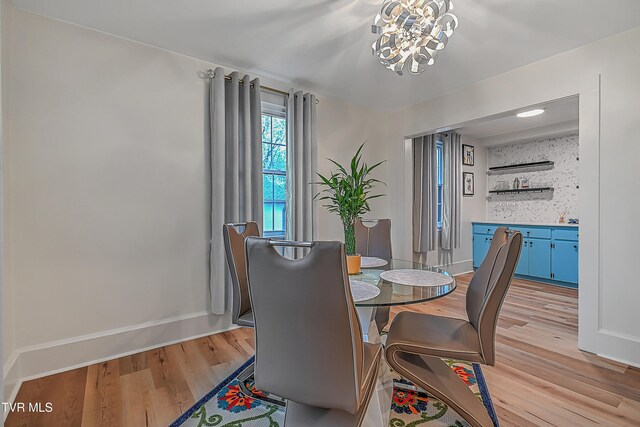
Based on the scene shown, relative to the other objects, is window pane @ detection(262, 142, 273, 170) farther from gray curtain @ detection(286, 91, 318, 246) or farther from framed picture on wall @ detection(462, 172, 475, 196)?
framed picture on wall @ detection(462, 172, 475, 196)

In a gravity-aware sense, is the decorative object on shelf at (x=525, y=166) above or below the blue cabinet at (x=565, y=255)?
above

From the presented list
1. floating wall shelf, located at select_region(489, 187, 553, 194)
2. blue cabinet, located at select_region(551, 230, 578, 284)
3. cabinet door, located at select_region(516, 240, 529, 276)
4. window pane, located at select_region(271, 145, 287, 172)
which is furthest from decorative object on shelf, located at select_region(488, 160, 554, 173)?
window pane, located at select_region(271, 145, 287, 172)

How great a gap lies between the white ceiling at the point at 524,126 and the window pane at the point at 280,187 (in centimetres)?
239

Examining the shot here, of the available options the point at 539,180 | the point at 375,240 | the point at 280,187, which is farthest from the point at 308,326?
the point at 539,180

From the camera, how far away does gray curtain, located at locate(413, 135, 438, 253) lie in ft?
15.1

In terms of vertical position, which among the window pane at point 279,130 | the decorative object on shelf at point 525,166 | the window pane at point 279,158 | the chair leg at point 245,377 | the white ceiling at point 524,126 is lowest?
the chair leg at point 245,377

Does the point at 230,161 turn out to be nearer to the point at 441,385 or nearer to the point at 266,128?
the point at 266,128

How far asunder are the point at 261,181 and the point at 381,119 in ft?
6.90

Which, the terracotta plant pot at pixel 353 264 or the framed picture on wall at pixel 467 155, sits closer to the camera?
the terracotta plant pot at pixel 353 264

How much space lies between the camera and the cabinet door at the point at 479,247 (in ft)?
17.4

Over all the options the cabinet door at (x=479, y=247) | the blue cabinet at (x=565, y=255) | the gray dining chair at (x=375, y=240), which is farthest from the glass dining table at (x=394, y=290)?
the cabinet door at (x=479, y=247)

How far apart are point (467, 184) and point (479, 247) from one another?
3.70ft

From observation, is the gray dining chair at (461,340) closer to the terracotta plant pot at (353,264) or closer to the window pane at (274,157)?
the terracotta plant pot at (353,264)

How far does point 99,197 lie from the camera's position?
2.31 meters
